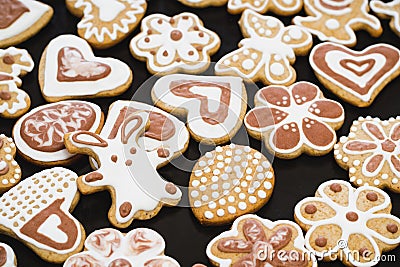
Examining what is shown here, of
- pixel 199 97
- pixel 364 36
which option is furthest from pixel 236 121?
pixel 364 36

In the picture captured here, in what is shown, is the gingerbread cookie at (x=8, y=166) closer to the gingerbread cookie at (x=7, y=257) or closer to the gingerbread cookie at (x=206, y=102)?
the gingerbread cookie at (x=7, y=257)

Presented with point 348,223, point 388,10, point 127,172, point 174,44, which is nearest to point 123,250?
point 127,172

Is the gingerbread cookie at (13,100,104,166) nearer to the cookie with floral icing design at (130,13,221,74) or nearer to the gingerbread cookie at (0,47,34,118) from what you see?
the gingerbread cookie at (0,47,34,118)

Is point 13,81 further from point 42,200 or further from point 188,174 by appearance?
point 188,174

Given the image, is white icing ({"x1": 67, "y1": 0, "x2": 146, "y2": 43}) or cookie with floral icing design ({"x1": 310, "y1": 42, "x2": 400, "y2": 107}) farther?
white icing ({"x1": 67, "y1": 0, "x2": 146, "y2": 43})

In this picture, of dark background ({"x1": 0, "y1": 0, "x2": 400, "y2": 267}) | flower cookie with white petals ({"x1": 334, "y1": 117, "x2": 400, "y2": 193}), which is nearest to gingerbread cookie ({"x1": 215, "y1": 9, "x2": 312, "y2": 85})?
dark background ({"x1": 0, "y1": 0, "x2": 400, "y2": 267})

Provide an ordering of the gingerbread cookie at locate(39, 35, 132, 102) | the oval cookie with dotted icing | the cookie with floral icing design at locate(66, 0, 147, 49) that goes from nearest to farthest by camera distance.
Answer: the oval cookie with dotted icing, the gingerbread cookie at locate(39, 35, 132, 102), the cookie with floral icing design at locate(66, 0, 147, 49)
